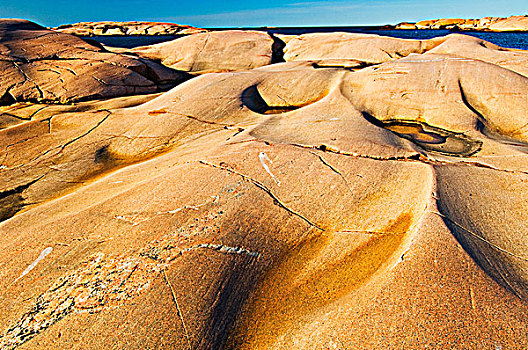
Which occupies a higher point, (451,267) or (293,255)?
(451,267)

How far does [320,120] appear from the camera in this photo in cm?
502

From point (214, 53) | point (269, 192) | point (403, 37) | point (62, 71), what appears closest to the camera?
point (269, 192)

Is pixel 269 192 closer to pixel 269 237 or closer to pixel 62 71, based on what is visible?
pixel 269 237

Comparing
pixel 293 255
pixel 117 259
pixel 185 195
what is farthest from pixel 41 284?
pixel 293 255

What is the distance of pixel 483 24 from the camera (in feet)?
187

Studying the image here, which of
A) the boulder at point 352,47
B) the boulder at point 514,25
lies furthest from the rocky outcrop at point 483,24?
the boulder at point 352,47

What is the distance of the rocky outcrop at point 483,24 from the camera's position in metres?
41.8

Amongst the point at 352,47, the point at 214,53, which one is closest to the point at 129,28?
the point at 214,53

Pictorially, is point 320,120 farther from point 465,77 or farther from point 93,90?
point 93,90

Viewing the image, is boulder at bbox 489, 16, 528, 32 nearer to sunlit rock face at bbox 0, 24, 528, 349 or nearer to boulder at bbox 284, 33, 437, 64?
boulder at bbox 284, 33, 437, 64

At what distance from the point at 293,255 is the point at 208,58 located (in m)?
10.9

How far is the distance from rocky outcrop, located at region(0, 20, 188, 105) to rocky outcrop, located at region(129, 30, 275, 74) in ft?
6.10

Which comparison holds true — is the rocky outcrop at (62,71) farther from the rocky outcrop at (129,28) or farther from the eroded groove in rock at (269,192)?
the rocky outcrop at (129,28)

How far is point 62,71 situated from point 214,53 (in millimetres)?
5615
